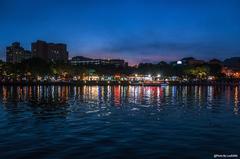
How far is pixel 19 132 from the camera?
2159 cm

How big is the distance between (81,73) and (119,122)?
162 meters

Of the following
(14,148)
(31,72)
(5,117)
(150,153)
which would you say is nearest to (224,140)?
(150,153)

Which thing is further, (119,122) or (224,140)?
(119,122)

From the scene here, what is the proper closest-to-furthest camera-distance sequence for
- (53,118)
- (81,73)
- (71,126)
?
1. (71,126)
2. (53,118)
3. (81,73)

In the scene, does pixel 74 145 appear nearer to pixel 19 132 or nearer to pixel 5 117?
pixel 19 132

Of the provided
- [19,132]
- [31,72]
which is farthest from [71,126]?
[31,72]

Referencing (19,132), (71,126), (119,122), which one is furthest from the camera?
(119,122)

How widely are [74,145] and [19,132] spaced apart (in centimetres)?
560

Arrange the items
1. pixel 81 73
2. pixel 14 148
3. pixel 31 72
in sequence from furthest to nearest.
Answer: pixel 81 73
pixel 31 72
pixel 14 148

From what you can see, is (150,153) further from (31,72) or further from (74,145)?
(31,72)

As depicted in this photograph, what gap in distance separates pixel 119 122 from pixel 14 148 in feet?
35.7

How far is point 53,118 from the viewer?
28719mm

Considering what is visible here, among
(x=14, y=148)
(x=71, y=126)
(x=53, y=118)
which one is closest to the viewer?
(x=14, y=148)

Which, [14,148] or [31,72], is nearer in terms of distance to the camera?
[14,148]
